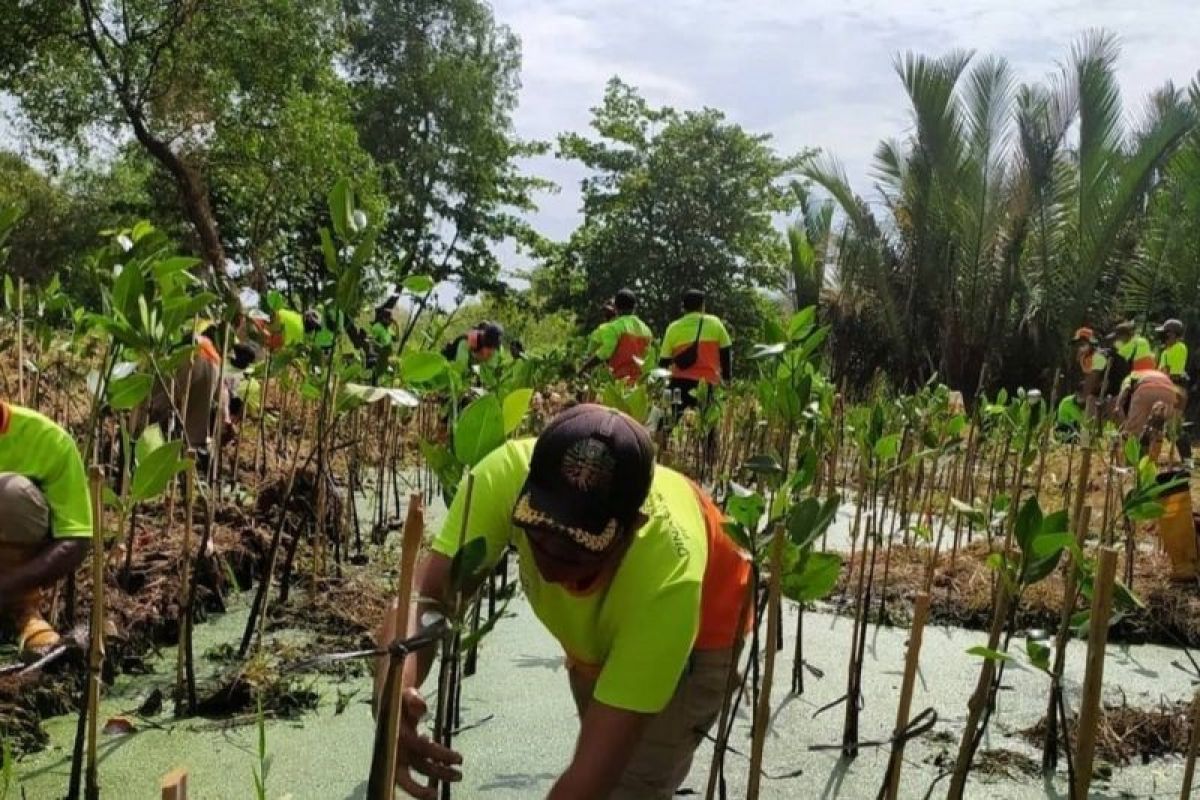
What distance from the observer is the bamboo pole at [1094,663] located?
4.12ft

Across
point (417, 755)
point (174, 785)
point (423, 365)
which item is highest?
point (423, 365)

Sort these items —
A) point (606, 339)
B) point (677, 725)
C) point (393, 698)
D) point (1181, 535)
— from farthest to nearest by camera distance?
point (606, 339) < point (1181, 535) < point (677, 725) < point (393, 698)

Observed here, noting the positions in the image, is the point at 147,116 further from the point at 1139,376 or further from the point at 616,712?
the point at 616,712

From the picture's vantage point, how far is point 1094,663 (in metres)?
1.27

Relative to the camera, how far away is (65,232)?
1947cm

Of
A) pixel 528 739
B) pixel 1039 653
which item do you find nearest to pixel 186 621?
pixel 528 739

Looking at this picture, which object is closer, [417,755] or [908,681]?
[417,755]

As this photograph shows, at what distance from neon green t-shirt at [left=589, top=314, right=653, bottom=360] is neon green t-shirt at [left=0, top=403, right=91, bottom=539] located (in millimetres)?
3929

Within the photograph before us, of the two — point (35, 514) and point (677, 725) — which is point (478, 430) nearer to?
point (677, 725)

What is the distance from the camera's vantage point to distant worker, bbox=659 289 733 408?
608 centimetres

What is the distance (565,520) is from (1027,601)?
3.07m

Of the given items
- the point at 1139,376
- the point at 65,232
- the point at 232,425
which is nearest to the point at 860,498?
the point at 232,425

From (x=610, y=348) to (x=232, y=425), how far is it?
2.13 m

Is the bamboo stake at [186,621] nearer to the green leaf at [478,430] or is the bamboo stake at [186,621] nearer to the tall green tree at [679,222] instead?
the green leaf at [478,430]
